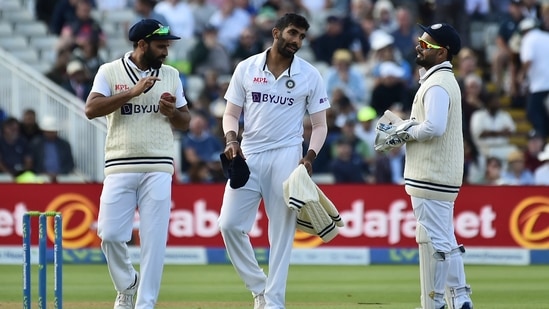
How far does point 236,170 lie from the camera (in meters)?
8.73

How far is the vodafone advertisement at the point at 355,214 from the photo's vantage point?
14383mm

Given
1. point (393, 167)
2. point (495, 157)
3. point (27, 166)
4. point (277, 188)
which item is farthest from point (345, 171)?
point (277, 188)

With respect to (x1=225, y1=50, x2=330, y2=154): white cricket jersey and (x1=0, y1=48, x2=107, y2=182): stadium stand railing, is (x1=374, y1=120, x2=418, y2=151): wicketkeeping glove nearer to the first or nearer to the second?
(x1=225, y1=50, x2=330, y2=154): white cricket jersey

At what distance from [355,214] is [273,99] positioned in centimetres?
576

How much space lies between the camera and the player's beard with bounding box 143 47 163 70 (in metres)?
8.62

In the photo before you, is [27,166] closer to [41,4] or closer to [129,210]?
[41,4]

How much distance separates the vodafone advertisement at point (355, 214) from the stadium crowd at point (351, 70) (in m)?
1.28

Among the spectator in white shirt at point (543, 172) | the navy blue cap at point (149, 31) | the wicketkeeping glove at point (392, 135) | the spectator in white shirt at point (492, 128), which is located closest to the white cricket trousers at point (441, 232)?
the wicketkeeping glove at point (392, 135)

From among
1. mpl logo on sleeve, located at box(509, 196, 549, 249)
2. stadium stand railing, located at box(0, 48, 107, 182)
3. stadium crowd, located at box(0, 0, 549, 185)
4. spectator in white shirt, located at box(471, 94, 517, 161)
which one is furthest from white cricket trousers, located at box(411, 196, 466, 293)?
spectator in white shirt, located at box(471, 94, 517, 161)

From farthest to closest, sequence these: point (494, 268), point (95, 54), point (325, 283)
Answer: point (95, 54) < point (494, 268) < point (325, 283)

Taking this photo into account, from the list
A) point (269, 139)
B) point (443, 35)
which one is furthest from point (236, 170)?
point (443, 35)

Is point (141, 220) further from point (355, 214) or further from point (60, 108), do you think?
point (60, 108)

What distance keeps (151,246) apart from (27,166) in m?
7.54

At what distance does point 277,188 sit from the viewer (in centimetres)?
886
